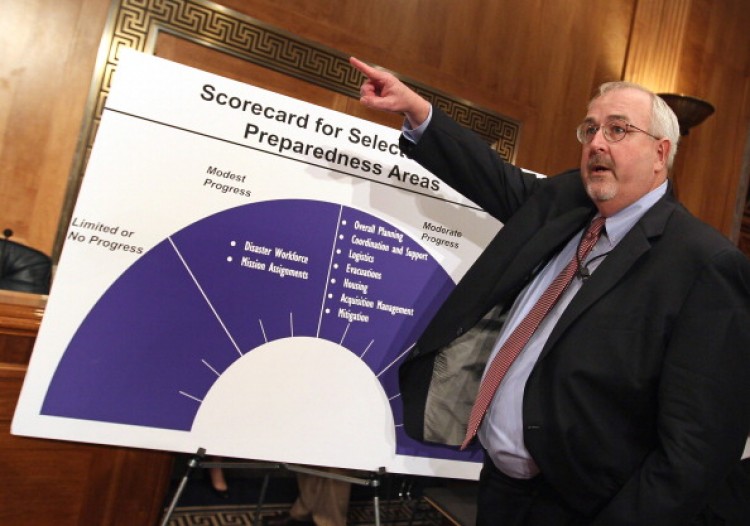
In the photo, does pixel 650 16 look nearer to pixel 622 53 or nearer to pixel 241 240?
pixel 622 53

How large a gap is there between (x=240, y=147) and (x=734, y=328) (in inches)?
48.8

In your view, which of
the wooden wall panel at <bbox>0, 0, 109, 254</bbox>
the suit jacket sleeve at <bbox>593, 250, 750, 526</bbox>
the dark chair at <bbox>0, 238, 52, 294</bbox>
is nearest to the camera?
the suit jacket sleeve at <bbox>593, 250, 750, 526</bbox>

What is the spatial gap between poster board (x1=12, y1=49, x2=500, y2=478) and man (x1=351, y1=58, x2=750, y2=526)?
0.20 metres

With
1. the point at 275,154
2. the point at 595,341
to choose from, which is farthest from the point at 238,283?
the point at 595,341

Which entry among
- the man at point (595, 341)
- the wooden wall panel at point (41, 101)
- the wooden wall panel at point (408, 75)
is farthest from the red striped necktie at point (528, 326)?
the wooden wall panel at point (41, 101)

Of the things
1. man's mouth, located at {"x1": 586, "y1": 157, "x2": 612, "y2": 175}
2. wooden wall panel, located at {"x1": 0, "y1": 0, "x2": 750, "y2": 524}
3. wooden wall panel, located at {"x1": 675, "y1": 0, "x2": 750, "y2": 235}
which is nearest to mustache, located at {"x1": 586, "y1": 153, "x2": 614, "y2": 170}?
man's mouth, located at {"x1": 586, "y1": 157, "x2": 612, "y2": 175}

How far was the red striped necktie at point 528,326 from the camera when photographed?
4.38ft

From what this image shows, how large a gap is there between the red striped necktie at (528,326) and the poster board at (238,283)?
1.21ft

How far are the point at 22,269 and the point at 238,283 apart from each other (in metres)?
1.74

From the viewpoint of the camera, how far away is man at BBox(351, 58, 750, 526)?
1063 mm

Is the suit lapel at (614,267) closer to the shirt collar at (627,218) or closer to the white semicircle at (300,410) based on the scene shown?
the shirt collar at (627,218)

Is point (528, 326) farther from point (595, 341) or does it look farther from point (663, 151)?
point (663, 151)

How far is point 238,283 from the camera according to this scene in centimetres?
151

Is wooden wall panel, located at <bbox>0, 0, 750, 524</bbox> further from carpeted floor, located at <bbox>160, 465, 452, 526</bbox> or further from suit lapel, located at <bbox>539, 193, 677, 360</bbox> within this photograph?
suit lapel, located at <bbox>539, 193, 677, 360</bbox>
